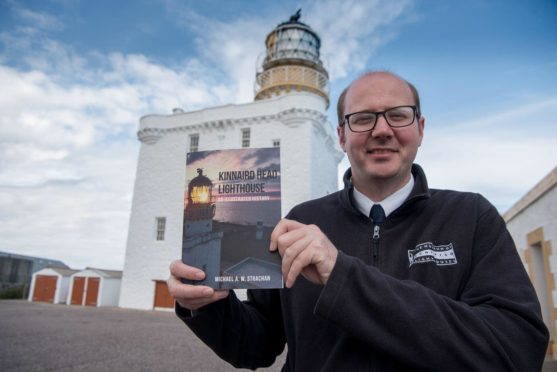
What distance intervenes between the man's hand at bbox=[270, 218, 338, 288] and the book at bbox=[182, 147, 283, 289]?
5.9 inches

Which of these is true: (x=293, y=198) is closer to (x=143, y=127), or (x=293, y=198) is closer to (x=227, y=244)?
(x=143, y=127)

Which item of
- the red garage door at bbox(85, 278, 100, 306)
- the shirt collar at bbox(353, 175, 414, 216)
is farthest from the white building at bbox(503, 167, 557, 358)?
the red garage door at bbox(85, 278, 100, 306)

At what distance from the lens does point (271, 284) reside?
1271 millimetres

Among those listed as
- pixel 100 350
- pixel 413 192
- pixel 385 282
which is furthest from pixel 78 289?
pixel 385 282

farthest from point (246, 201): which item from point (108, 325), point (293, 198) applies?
point (293, 198)

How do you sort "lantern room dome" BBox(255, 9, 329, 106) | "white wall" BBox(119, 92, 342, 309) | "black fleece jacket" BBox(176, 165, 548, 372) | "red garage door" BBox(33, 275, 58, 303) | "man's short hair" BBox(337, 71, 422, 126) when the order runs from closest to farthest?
"black fleece jacket" BBox(176, 165, 548, 372)
"man's short hair" BBox(337, 71, 422, 126)
"white wall" BBox(119, 92, 342, 309)
"red garage door" BBox(33, 275, 58, 303)
"lantern room dome" BBox(255, 9, 329, 106)

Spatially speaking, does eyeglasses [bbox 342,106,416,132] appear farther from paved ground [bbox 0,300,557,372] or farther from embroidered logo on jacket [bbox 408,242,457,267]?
paved ground [bbox 0,300,557,372]

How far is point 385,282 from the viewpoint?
111cm

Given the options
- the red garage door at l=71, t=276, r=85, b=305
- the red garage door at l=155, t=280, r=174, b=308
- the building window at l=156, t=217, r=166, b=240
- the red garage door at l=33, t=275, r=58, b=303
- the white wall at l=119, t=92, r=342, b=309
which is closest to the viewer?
the white wall at l=119, t=92, r=342, b=309

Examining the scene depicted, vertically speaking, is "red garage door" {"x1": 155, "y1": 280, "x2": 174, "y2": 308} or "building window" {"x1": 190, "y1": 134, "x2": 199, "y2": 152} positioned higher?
"building window" {"x1": 190, "y1": 134, "x2": 199, "y2": 152}

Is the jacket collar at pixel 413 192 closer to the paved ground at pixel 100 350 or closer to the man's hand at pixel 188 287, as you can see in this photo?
the man's hand at pixel 188 287

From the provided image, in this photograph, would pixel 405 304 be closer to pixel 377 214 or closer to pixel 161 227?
pixel 377 214

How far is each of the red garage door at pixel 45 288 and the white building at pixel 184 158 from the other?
607 cm

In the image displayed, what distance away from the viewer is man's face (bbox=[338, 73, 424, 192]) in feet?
5.42
